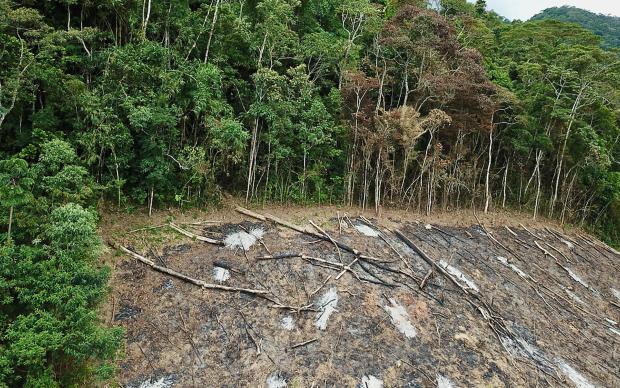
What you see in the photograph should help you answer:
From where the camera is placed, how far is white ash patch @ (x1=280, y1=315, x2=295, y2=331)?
823 cm

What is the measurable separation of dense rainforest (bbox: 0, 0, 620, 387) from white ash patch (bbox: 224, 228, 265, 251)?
1.83 metres

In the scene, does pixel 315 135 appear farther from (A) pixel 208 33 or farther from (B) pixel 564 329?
(B) pixel 564 329

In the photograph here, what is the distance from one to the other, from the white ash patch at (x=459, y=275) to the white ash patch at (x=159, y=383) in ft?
25.5

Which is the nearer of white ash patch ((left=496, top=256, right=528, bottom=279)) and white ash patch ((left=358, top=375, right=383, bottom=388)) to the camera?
white ash patch ((left=358, top=375, right=383, bottom=388))

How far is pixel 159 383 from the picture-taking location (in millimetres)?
6930

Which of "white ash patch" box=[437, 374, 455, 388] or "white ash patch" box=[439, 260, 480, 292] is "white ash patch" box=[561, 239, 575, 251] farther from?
"white ash patch" box=[437, 374, 455, 388]

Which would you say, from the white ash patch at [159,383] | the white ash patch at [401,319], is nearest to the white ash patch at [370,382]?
the white ash patch at [401,319]

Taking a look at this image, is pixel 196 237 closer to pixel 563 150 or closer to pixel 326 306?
pixel 326 306

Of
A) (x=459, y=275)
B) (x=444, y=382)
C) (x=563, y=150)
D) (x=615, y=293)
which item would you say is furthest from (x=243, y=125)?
(x=563, y=150)

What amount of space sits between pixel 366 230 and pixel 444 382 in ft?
17.3

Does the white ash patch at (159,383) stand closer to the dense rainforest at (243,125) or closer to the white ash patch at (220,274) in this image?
the dense rainforest at (243,125)

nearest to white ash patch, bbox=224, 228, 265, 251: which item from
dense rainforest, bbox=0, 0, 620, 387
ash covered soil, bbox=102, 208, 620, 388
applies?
ash covered soil, bbox=102, 208, 620, 388

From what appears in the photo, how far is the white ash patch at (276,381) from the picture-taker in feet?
23.3

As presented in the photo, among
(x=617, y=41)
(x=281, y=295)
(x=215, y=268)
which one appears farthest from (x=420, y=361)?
(x=617, y=41)
